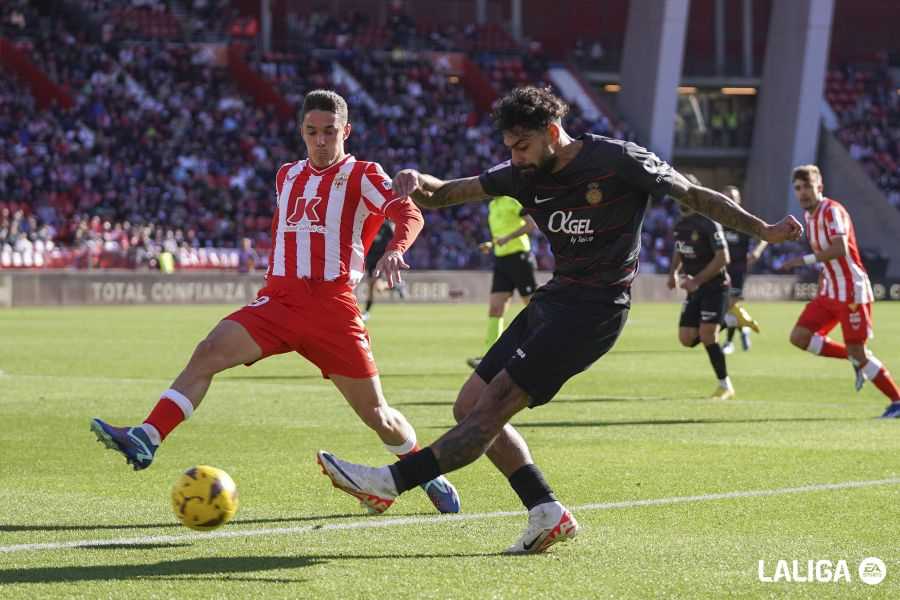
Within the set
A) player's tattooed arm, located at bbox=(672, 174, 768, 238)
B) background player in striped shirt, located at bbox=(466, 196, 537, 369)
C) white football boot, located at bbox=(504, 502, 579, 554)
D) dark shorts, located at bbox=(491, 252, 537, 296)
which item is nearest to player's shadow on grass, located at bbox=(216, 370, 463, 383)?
background player in striped shirt, located at bbox=(466, 196, 537, 369)

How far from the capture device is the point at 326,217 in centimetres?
829

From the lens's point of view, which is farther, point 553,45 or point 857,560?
point 553,45

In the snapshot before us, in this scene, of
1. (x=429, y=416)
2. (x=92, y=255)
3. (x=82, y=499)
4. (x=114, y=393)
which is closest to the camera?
(x=82, y=499)

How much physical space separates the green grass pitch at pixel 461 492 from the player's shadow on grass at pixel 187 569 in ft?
0.05

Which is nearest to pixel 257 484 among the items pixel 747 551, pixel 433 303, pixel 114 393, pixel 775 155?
pixel 747 551

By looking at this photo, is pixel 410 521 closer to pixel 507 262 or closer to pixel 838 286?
pixel 838 286

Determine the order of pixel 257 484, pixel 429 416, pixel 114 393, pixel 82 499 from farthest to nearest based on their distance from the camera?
pixel 114 393 < pixel 429 416 < pixel 257 484 < pixel 82 499

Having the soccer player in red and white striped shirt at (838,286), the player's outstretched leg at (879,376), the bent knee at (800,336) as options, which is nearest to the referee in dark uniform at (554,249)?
the soccer player in red and white striped shirt at (838,286)

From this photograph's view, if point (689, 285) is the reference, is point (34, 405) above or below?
below

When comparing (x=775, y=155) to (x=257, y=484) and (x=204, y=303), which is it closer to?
(x=204, y=303)

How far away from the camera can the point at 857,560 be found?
673 centimetres

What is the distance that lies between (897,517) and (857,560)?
1388 millimetres

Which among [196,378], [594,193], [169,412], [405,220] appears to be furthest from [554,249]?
[169,412]

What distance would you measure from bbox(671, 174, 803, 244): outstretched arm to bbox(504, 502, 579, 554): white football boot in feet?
4.92
